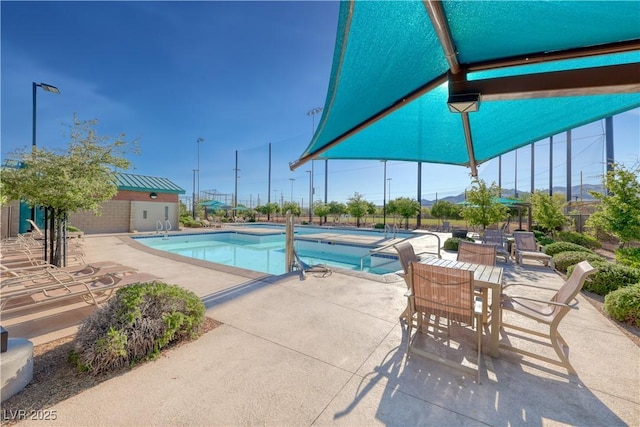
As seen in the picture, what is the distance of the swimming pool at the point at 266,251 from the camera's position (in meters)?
8.57

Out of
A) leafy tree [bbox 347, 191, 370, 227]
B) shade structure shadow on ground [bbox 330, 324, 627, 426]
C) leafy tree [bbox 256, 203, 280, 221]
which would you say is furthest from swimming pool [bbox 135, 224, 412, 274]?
leafy tree [bbox 256, 203, 280, 221]

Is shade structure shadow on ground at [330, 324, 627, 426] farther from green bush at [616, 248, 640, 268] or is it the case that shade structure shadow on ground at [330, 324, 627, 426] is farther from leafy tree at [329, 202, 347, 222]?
leafy tree at [329, 202, 347, 222]

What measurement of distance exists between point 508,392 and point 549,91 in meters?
2.52

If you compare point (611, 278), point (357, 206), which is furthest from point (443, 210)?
point (611, 278)

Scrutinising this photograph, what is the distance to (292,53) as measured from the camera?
7.60m

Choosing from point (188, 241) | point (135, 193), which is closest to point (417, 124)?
point (188, 241)

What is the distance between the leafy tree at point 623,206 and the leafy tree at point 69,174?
1009 cm

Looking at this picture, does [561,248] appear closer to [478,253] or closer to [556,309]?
[478,253]

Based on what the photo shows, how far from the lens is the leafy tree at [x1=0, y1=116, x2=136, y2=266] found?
4.18 meters

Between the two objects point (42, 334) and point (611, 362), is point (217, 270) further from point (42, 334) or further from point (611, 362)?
point (611, 362)

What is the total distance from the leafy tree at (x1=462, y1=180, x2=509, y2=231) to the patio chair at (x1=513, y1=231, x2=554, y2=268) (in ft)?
6.09

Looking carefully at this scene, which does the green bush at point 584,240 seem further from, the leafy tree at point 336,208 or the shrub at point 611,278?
the leafy tree at point 336,208

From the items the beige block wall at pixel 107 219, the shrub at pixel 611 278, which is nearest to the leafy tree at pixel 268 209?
the beige block wall at pixel 107 219

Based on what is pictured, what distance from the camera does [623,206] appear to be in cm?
512
